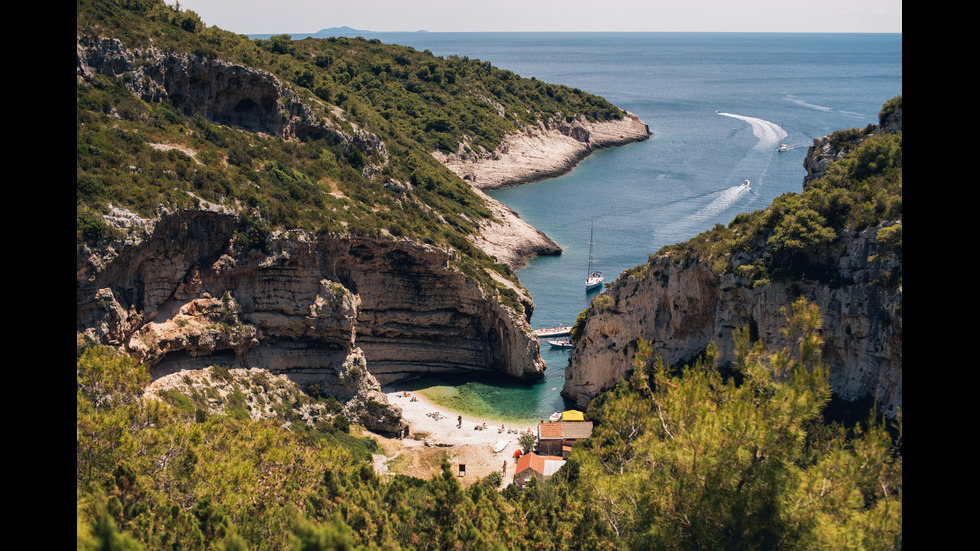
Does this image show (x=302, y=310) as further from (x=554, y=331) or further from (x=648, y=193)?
(x=648, y=193)

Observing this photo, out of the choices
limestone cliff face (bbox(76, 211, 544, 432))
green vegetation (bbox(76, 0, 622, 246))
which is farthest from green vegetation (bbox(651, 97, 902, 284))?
green vegetation (bbox(76, 0, 622, 246))

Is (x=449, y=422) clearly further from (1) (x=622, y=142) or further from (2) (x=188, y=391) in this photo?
(1) (x=622, y=142)

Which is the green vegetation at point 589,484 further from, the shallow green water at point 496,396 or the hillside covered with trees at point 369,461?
the shallow green water at point 496,396

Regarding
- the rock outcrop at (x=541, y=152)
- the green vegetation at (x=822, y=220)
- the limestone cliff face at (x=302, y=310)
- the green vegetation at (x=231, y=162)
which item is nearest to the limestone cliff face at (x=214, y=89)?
the green vegetation at (x=231, y=162)

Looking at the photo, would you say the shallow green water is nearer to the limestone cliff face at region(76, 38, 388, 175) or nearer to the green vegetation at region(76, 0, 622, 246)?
the green vegetation at region(76, 0, 622, 246)

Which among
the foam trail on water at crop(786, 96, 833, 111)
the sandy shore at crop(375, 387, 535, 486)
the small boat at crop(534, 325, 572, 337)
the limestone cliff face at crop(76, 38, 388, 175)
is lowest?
the sandy shore at crop(375, 387, 535, 486)

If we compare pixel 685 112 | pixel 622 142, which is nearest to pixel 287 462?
pixel 622 142
